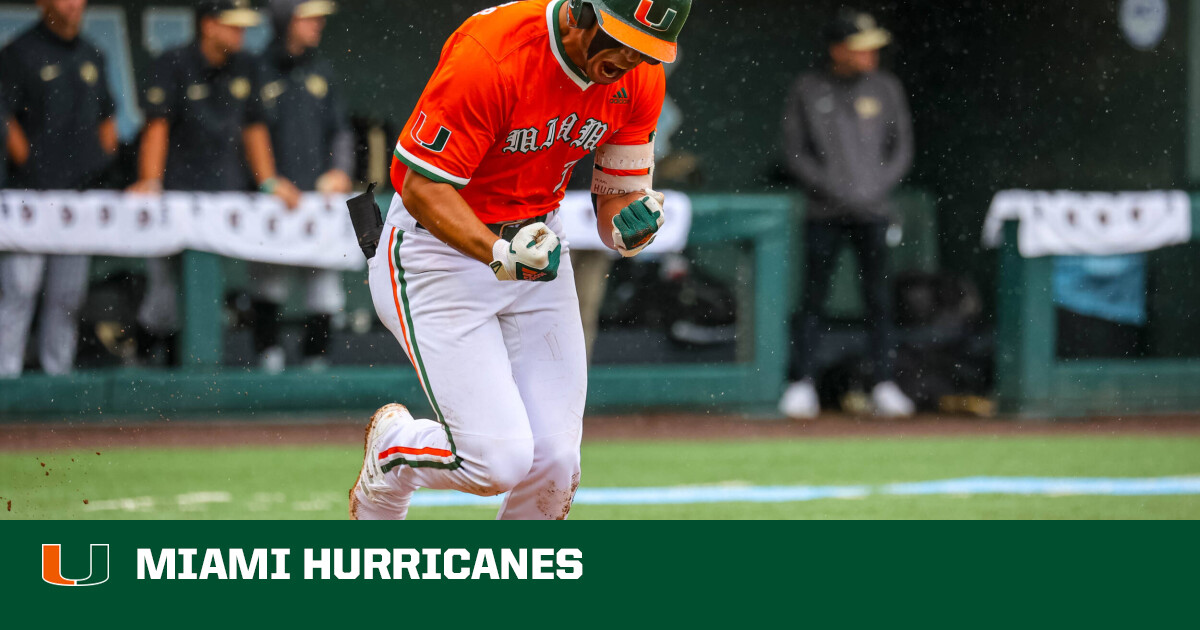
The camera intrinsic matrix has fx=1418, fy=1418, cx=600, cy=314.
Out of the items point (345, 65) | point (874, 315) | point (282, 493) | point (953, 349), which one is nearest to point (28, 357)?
point (282, 493)

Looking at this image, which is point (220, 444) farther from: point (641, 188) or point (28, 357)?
point (641, 188)

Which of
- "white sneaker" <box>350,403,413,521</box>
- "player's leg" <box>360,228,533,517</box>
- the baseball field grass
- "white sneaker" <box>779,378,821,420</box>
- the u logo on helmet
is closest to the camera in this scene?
the u logo on helmet

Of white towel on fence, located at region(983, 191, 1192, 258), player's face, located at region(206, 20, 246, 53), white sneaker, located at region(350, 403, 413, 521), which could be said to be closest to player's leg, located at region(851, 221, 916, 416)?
white towel on fence, located at region(983, 191, 1192, 258)

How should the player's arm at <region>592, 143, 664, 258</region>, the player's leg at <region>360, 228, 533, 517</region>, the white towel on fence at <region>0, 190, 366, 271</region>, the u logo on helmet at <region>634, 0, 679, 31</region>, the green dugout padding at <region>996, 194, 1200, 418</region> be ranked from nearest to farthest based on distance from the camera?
the u logo on helmet at <region>634, 0, 679, 31</region> → the player's leg at <region>360, 228, 533, 517</region> → the player's arm at <region>592, 143, 664, 258</region> → the white towel on fence at <region>0, 190, 366, 271</region> → the green dugout padding at <region>996, 194, 1200, 418</region>

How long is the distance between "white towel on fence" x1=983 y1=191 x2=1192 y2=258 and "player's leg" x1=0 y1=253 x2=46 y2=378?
543cm

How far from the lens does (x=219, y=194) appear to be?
24.9 feet

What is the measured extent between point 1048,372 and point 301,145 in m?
4.47

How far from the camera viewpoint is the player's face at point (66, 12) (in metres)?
7.71

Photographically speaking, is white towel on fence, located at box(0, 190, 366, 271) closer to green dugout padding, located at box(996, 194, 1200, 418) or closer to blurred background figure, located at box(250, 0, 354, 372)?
blurred background figure, located at box(250, 0, 354, 372)

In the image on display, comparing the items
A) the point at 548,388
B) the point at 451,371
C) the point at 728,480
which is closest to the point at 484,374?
the point at 451,371

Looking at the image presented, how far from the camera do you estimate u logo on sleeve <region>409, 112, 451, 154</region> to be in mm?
3670

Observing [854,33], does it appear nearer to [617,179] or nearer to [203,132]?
[203,132]

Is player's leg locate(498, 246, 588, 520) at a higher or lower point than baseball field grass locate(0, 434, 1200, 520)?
higher

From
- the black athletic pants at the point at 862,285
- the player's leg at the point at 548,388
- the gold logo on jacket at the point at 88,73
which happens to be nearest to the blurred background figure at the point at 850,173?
the black athletic pants at the point at 862,285
